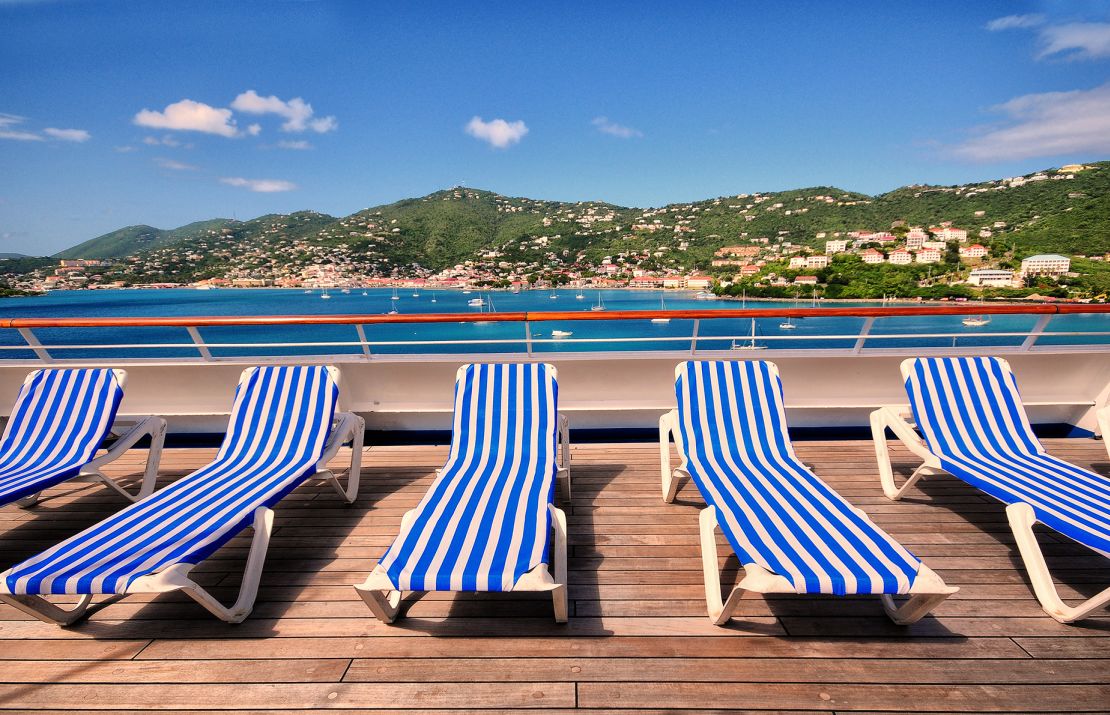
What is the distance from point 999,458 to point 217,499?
4.08 metres

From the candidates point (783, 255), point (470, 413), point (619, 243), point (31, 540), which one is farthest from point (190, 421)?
point (619, 243)

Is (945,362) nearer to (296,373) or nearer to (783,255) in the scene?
(296,373)

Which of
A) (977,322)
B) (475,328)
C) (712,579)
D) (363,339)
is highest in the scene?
(363,339)

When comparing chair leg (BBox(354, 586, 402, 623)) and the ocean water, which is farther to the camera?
the ocean water

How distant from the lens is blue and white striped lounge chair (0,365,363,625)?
1455 millimetres

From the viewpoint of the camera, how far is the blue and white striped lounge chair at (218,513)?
4.77 ft

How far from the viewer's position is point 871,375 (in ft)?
11.2

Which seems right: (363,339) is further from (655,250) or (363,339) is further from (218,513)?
(655,250)

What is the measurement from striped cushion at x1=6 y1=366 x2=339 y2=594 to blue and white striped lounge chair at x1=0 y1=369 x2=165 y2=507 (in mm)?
454

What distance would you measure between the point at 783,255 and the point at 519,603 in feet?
140

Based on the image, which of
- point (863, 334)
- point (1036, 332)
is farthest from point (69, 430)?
point (1036, 332)

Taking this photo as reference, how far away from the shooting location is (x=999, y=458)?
2.29 meters

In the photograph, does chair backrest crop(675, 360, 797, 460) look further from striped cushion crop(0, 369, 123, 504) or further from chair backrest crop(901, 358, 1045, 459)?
striped cushion crop(0, 369, 123, 504)

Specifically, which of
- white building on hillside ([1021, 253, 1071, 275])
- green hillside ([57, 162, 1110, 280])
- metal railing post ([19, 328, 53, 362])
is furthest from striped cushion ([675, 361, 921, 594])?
green hillside ([57, 162, 1110, 280])
